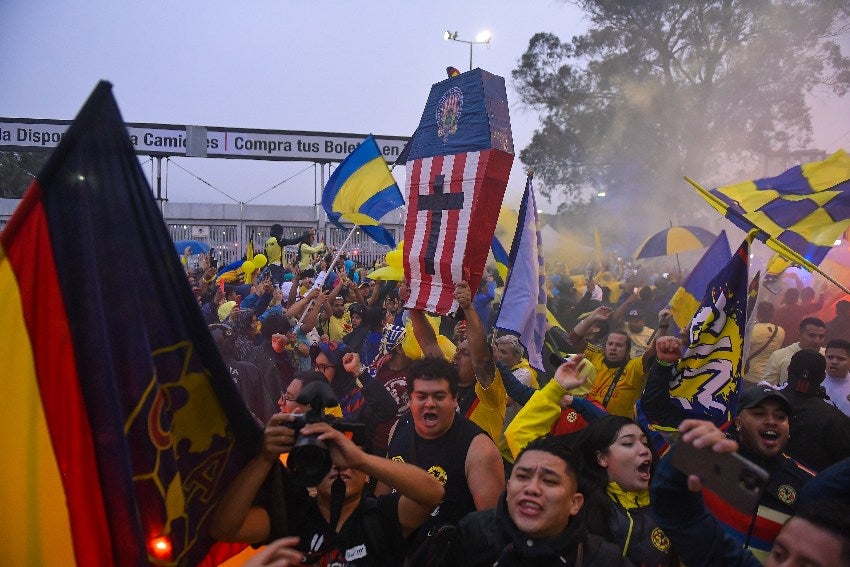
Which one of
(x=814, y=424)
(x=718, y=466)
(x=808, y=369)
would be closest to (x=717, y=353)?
(x=814, y=424)

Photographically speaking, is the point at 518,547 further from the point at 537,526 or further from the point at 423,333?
the point at 423,333

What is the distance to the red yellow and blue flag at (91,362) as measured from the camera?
1862 mm

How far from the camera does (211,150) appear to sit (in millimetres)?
24391

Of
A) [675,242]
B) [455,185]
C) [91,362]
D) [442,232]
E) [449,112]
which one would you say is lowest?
[91,362]

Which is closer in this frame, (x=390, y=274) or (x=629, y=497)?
(x=629, y=497)

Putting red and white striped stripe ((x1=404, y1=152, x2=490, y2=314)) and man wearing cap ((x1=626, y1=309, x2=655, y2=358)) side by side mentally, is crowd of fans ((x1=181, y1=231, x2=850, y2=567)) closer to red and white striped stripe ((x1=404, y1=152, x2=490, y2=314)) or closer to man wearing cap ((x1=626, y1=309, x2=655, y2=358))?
red and white striped stripe ((x1=404, y1=152, x2=490, y2=314))

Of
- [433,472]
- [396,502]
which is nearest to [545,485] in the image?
[396,502]

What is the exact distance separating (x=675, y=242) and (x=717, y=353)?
30.3 ft

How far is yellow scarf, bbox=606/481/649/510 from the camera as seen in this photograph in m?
3.15

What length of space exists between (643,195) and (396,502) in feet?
102

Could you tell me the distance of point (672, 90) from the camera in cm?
2947

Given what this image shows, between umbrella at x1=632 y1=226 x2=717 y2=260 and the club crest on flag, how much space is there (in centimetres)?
880

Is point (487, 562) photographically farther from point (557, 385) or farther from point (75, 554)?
point (75, 554)

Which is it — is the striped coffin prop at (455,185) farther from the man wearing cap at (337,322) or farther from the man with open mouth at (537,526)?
the man wearing cap at (337,322)
